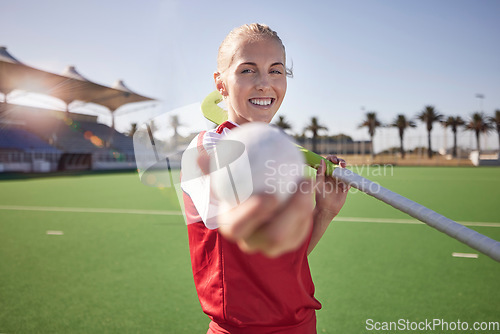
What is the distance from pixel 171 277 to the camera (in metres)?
4.27

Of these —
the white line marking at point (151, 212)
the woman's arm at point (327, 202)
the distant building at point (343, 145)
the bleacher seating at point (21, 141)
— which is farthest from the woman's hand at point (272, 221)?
the distant building at point (343, 145)

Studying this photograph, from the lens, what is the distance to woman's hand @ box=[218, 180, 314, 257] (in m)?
0.55

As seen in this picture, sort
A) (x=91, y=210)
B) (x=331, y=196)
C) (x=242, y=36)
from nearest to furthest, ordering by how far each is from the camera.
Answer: (x=242, y=36) < (x=331, y=196) < (x=91, y=210)

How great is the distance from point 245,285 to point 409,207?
523 mm

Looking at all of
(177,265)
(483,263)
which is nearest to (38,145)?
(177,265)

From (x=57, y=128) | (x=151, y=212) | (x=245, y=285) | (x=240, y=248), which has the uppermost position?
(x=57, y=128)

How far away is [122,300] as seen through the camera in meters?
3.63

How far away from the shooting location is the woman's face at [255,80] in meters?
0.94

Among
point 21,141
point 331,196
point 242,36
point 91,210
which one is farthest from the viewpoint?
point 21,141

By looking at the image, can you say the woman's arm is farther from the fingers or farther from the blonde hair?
the fingers

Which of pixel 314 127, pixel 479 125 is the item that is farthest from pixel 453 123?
pixel 314 127

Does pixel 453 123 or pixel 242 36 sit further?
pixel 453 123

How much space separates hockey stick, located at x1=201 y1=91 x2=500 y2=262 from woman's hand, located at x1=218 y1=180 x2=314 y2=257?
9.7 inches

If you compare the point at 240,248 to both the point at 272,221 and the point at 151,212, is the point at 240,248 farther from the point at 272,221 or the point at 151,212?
the point at 151,212
